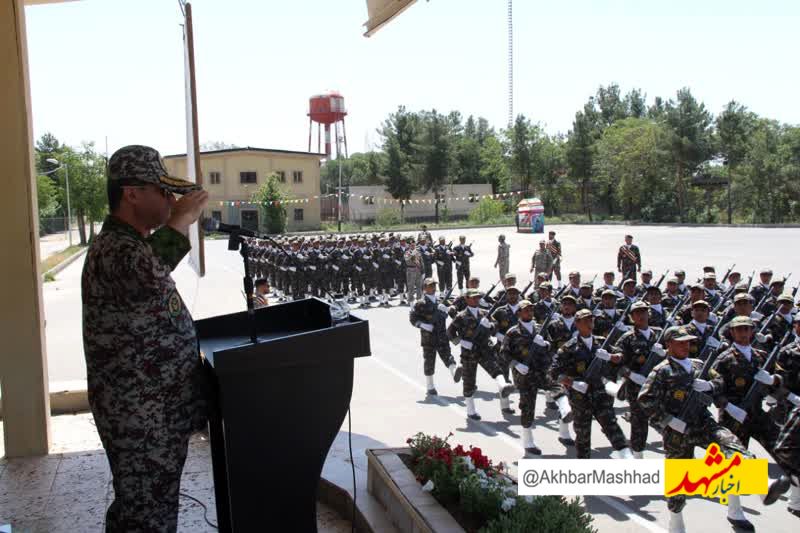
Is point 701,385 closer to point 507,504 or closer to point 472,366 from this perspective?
point 507,504

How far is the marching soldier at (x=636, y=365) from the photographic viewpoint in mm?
7238

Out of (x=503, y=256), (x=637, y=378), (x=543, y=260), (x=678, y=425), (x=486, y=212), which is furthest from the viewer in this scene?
(x=486, y=212)

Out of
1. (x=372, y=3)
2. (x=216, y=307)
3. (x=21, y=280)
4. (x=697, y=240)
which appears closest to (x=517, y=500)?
(x=21, y=280)

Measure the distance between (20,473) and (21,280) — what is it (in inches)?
60.4

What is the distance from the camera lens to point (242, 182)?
54062 millimetres

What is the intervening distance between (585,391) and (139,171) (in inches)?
225

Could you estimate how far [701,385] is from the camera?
20.1 feet

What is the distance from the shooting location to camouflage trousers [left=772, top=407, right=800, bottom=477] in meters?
5.50

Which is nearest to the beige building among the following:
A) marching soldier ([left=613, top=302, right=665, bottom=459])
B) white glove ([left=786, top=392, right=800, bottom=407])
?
marching soldier ([left=613, top=302, right=665, bottom=459])

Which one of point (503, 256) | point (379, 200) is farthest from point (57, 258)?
point (379, 200)

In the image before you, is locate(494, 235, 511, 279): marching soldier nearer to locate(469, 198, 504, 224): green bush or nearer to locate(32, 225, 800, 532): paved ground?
locate(32, 225, 800, 532): paved ground

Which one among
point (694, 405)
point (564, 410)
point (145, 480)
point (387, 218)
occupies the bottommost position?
point (564, 410)

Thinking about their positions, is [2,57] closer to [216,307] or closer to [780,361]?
[780,361]

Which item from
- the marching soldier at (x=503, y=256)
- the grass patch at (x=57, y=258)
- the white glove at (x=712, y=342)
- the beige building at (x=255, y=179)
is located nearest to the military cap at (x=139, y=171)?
the white glove at (x=712, y=342)
